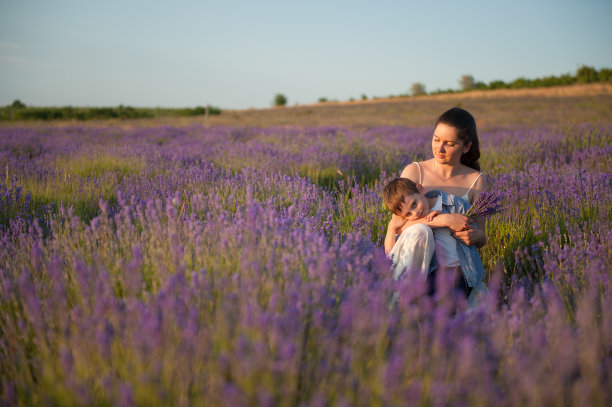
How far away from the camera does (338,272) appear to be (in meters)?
1.67

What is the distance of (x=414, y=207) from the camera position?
2426 millimetres

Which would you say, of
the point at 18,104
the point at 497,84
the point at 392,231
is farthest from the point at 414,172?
the point at 497,84

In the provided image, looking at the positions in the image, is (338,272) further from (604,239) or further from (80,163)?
(80,163)

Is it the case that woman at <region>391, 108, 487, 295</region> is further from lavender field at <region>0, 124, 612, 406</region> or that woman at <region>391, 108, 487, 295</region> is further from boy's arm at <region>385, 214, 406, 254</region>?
lavender field at <region>0, 124, 612, 406</region>

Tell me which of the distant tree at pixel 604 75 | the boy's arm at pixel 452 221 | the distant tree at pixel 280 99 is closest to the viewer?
the boy's arm at pixel 452 221

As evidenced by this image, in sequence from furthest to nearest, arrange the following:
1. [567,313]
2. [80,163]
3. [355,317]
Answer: [80,163] < [567,313] < [355,317]

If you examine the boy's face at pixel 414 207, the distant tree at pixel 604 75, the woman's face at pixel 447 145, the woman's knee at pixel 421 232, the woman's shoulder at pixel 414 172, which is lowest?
the woman's knee at pixel 421 232

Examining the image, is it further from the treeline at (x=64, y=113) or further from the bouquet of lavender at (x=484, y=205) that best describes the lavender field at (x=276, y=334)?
the treeline at (x=64, y=113)

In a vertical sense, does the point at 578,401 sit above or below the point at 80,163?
below

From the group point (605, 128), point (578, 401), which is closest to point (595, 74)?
point (605, 128)

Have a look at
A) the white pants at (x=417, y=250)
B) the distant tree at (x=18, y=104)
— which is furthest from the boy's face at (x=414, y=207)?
the distant tree at (x=18, y=104)

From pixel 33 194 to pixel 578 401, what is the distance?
4196 millimetres

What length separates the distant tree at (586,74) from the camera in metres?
37.1

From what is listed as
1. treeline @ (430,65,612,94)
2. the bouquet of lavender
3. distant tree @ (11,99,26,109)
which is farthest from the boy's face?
treeline @ (430,65,612,94)
